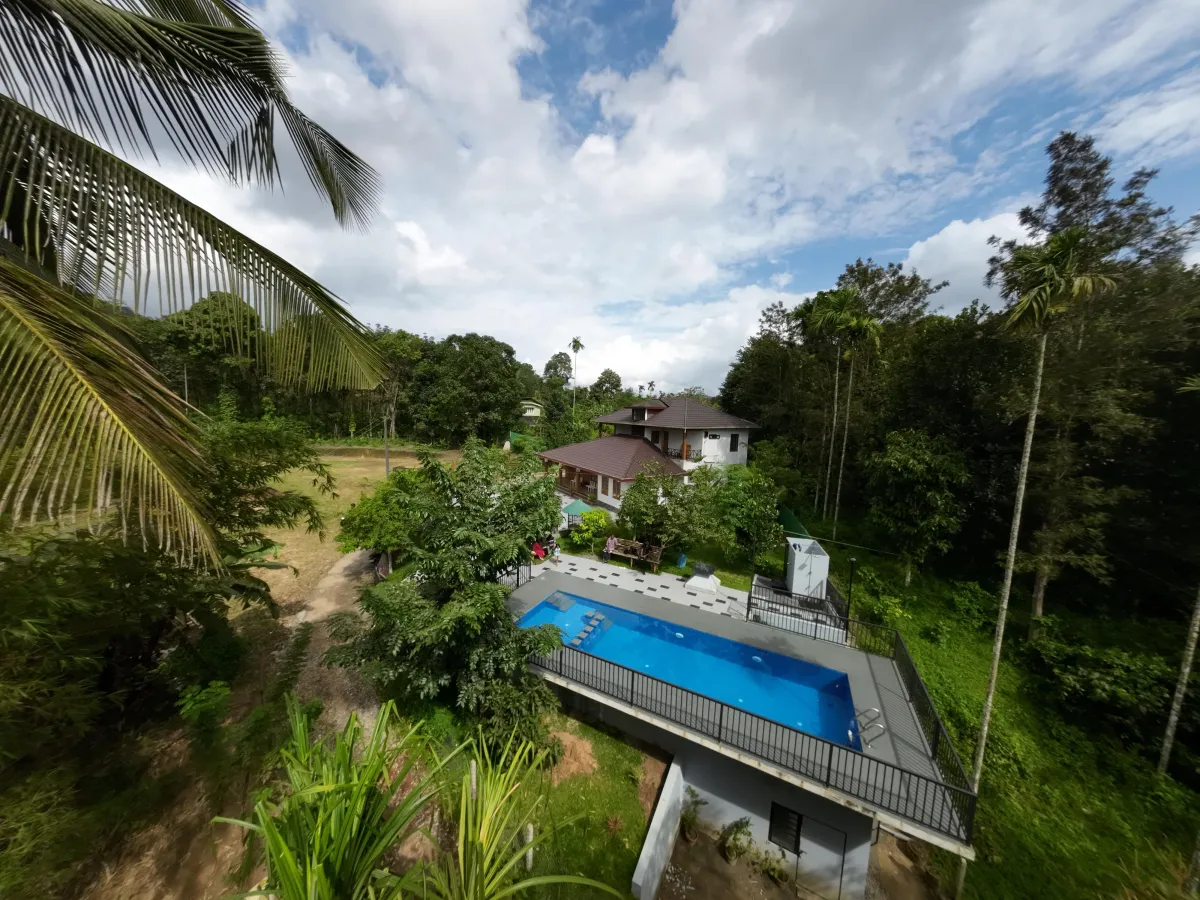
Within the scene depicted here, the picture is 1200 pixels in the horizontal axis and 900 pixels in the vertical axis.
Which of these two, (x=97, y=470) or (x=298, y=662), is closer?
(x=97, y=470)

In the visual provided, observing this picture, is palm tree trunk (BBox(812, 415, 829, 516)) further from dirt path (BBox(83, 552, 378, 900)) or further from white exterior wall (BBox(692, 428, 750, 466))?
dirt path (BBox(83, 552, 378, 900))

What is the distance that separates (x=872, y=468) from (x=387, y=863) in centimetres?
1567

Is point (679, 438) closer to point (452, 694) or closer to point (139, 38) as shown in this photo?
point (452, 694)

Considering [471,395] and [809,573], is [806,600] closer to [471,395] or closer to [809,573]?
[809,573]

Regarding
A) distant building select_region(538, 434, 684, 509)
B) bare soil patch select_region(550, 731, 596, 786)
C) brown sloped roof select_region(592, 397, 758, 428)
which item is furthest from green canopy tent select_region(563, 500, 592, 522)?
bare soil patch select_region(550, 731, 596, 786)

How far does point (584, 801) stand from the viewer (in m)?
6.74

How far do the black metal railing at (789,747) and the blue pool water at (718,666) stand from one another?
2.83ft

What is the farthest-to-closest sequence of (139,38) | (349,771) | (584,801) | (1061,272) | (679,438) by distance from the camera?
(679,438) → (584,801) → (1061,272) → (349,771) → (139,38)

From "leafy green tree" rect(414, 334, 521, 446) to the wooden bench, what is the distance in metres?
22.6

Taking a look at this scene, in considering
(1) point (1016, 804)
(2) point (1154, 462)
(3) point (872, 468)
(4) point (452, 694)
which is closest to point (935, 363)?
(3) point (872, 468)

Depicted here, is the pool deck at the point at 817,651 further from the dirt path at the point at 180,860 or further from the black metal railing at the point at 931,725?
the dirt path at the point at 180,860

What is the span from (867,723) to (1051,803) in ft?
12.2

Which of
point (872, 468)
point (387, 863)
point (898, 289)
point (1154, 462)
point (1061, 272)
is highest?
point (898, 289)

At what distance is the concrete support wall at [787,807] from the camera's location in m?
6.43
